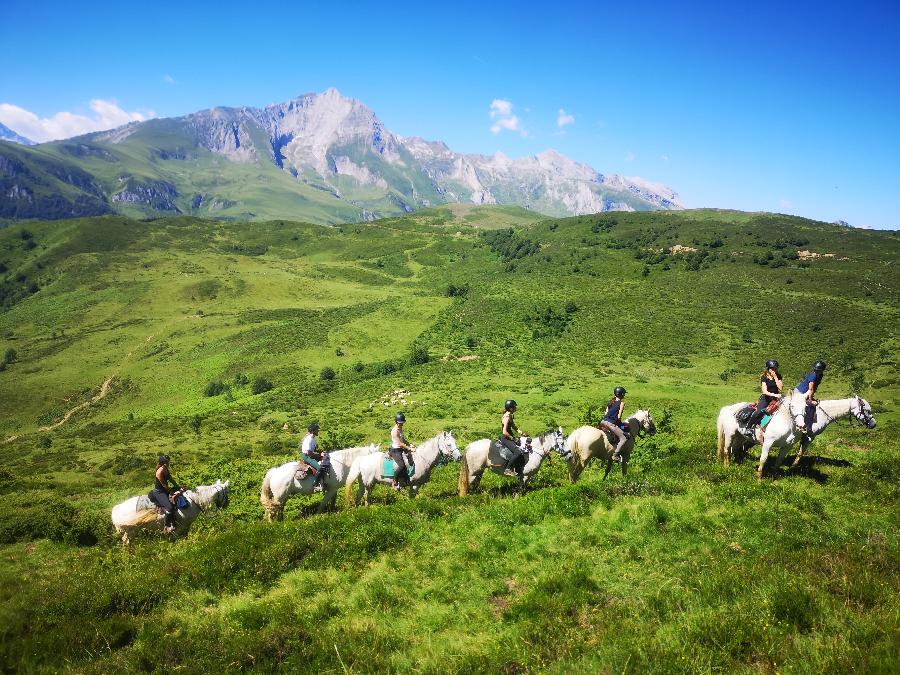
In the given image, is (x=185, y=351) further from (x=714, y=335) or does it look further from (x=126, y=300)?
(x=714, y=335)

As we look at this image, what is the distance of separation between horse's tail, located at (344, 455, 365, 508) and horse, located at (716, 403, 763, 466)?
42.2ft

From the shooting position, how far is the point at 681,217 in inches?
6186

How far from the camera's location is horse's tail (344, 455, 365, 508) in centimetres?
1583

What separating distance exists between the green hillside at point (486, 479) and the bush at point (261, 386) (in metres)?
2.52

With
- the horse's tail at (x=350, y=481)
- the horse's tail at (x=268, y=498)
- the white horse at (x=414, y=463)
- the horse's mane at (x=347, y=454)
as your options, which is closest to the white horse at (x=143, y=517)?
the horse's tail at (x=268, y=498)

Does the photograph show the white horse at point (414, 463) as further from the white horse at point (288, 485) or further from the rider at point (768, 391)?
the rider at point (768, 391)

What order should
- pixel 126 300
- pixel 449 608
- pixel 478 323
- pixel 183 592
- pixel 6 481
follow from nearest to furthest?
pixel 449 608, pixel 183 592, pixel 6 481, pixel 478 323, pixel 126 300

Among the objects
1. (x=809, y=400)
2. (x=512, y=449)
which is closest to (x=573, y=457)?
(x=512, y=449)

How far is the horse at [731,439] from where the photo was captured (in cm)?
1555

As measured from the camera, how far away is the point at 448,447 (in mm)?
16375

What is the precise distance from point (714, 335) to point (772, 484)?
60.0m

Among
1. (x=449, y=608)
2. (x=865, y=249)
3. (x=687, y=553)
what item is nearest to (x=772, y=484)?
(x=687, y=553)

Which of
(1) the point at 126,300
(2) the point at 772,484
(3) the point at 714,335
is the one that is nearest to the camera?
(2) the point at 772,484

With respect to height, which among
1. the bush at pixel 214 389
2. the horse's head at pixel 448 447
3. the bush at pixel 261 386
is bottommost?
the bush at pixel 214 389
